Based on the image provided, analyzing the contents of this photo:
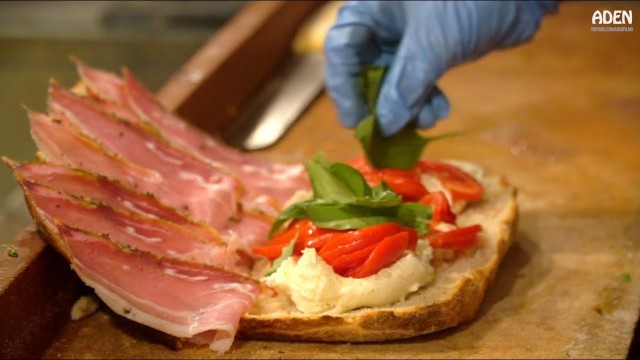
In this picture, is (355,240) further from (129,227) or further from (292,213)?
(129,227)

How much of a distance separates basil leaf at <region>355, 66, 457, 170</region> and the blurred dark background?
57.8 inches

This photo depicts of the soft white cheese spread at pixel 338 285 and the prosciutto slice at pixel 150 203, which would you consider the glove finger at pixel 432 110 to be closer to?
the prosciutto slice at pixel 150 203

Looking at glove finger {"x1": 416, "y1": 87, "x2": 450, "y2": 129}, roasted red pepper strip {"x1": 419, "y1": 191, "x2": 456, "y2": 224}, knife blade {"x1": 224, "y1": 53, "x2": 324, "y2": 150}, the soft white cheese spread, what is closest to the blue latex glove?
glove finger {"x1": 416, "y1": 87, "x2": 450, "y2": 129}

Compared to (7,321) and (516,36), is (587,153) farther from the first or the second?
(7,321)

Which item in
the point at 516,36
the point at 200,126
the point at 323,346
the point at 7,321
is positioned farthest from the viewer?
the point at 200,126

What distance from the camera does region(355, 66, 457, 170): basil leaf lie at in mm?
2926

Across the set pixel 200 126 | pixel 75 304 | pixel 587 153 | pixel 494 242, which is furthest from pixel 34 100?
pixel 587 153

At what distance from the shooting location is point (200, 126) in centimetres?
378

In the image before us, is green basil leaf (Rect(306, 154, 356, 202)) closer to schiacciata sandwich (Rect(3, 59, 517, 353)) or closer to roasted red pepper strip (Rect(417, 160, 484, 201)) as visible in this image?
schiacciata sandwich (Rect(3, 59, 517, 353))

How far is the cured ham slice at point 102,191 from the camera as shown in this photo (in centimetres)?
251

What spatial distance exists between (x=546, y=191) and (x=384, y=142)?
29.0 inches

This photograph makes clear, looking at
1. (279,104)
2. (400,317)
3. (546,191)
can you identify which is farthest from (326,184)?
(279,104)

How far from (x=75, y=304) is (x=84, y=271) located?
1.22 feet

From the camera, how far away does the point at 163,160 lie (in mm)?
2932
